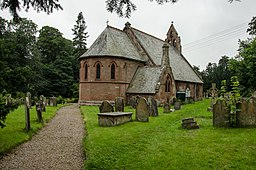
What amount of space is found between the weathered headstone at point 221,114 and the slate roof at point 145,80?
15.5 m

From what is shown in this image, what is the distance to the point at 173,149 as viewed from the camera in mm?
8031

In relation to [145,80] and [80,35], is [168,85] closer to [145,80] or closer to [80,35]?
[145,80]

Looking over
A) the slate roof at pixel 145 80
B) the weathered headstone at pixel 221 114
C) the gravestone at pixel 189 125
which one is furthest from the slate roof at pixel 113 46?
the weathered headstone at pixel 221 114

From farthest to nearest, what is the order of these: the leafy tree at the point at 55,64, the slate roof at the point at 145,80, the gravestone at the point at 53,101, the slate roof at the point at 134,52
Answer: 1. the leafy tree at the point at 55,64
2. the slate roof at the point at 134,52
3. the slate roof at the point at 145,80
4. the gravestone at the point at 53,101

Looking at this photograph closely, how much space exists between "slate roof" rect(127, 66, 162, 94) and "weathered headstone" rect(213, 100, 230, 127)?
15.5m

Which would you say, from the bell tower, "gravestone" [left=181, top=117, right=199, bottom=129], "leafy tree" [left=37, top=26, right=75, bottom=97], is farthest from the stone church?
"leafy tree" [left=37, top=26, right=75, bottom=97]

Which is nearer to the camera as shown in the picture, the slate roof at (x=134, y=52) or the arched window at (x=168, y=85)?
Result: the slate roof at (x=134, y=52)

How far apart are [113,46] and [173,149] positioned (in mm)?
23006

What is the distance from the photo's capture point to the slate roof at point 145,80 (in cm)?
2769

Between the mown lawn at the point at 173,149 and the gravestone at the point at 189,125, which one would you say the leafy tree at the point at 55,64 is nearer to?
the mown lawn at the point at 173,149

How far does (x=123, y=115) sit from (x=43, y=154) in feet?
21.6

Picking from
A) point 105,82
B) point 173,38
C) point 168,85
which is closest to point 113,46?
point 105,82

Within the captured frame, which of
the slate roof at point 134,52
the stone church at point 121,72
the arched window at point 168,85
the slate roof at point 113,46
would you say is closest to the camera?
the stone church at point 121,72

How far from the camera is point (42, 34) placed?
56812 mm
